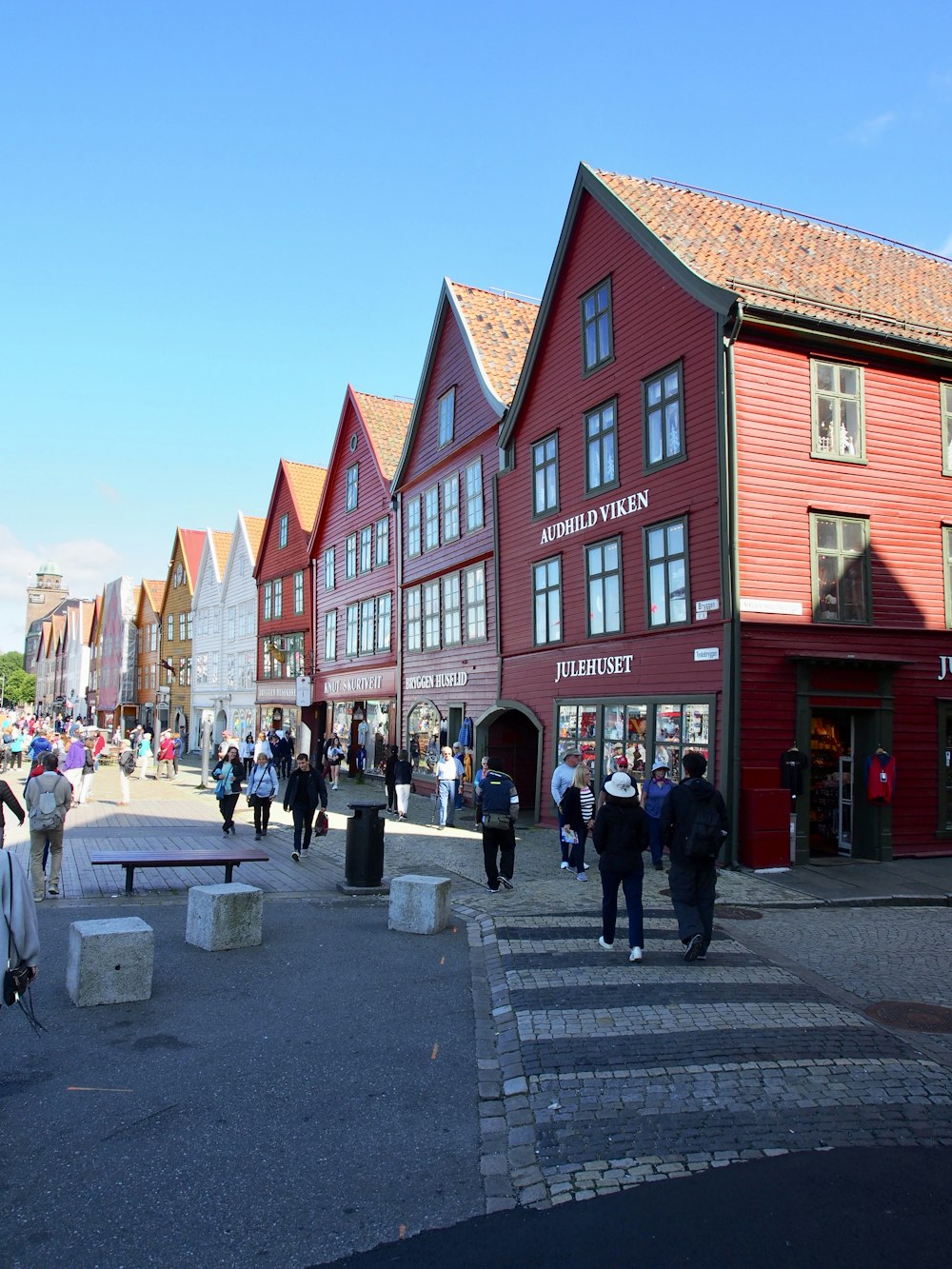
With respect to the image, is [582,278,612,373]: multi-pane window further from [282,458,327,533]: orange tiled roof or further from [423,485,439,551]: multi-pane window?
[282,458,327,533]: orange tiled roof

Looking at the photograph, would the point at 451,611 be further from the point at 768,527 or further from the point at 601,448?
the point at 768,527

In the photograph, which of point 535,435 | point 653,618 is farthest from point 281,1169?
point 535,435

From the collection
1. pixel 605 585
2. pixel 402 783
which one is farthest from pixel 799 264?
pixel 402 783

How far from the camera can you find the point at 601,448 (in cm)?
1967

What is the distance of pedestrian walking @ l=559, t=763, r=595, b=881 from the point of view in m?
14.1

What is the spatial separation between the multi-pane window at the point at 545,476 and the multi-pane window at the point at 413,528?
7325 mm

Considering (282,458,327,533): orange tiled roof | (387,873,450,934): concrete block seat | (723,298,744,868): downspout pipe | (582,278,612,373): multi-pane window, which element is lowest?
(387,873,450,934): concrete block seat

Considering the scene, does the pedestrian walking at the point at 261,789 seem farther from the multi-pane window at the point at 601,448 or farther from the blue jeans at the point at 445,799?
the multi-pane window at the point at 601,448

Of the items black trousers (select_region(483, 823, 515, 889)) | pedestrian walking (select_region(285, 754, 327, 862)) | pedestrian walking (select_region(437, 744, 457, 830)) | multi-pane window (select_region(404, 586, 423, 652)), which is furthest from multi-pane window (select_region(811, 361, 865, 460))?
multi-pane window (select_region(404, 586, 423, 652))

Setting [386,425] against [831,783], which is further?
[386,425]

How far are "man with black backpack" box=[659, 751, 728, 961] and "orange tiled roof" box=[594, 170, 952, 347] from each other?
9.70 metres

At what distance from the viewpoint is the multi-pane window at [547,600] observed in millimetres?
21094

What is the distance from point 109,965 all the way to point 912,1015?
6107 mm

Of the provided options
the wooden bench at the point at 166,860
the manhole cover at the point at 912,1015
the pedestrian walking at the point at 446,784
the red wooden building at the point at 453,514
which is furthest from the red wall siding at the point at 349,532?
the manhole cover at the point at 912,1015
